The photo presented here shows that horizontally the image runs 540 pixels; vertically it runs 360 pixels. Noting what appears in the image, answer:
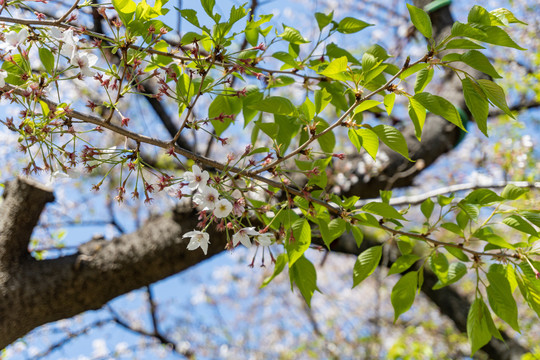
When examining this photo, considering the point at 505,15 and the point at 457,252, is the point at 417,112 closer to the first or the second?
the point at 505,15

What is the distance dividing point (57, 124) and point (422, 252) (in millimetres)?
2214

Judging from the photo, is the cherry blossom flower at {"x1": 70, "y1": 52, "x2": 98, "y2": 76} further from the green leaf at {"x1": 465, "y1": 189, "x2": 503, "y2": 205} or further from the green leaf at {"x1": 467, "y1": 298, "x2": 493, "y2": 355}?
the green leaf at {"x1": 467, "y1": 298, "x2": 493, "y2": 355}

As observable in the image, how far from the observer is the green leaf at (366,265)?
3.16 feet

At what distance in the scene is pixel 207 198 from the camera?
2.63 feet

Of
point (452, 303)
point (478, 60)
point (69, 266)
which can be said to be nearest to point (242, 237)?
point (478, 60)

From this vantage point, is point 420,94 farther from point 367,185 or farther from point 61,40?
point 367,185

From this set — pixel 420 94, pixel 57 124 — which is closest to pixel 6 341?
pixel 57 124

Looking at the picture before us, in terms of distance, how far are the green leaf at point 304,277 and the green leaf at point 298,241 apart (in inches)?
3.1

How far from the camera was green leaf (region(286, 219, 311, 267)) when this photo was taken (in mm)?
840

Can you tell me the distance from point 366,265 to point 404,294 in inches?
4.8

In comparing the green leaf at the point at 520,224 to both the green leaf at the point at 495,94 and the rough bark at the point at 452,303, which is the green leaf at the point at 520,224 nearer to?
the green leaf at the point at 495,94

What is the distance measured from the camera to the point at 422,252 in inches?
101

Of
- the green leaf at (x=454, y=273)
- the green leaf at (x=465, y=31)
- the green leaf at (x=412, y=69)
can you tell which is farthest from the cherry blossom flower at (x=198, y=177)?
the green leaf at (x=454, y=273)

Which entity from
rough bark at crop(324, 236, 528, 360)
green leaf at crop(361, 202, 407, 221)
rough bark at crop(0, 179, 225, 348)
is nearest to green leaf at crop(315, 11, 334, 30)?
green leaf at crop(361, 202, 407, 221)
